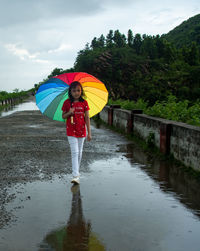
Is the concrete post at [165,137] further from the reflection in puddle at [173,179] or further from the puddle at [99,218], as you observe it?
the puddle at [99,218]

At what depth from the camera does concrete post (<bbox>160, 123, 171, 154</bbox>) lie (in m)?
8.70

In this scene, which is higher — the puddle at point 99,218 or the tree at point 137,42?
the tree at point 137,42

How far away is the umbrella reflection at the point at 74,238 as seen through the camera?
363 cm

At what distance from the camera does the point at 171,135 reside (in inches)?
339

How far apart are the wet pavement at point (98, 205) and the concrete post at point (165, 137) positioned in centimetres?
38

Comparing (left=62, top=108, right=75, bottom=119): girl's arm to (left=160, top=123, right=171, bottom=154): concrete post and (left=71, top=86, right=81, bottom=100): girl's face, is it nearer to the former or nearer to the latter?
(left=71, top=86, right=81, bottom=100): girl's face

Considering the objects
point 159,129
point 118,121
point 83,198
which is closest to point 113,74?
point 118,121

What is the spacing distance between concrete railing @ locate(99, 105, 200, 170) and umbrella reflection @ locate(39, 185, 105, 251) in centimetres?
334

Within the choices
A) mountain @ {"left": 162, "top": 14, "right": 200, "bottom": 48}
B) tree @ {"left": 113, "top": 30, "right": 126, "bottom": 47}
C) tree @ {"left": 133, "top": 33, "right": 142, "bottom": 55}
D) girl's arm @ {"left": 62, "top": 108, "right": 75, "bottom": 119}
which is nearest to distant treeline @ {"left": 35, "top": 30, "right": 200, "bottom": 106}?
mountain @ {"left": 162, "top": 14, "right": 200, "bottom": 48}

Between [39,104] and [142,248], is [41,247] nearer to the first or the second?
[142,248]

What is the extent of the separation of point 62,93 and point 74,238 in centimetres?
344

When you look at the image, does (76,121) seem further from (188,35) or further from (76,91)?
(188,35)

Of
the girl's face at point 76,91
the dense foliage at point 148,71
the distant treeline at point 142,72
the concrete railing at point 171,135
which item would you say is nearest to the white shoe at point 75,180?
the girl's face at point 76,91

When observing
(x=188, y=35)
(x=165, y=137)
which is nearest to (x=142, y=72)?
(x=188, y=35)
